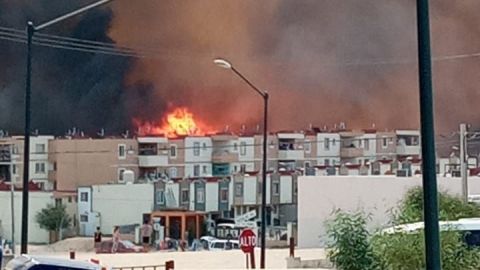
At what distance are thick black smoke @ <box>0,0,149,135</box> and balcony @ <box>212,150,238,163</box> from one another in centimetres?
691

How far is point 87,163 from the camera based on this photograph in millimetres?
51375

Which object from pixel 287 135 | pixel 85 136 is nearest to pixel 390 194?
pixel 287 135

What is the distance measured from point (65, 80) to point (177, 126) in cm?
817

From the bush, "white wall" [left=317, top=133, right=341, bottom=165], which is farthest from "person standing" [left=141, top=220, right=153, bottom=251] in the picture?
the bush

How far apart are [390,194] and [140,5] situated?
120 ft

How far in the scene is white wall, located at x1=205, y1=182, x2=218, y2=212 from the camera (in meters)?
47.4

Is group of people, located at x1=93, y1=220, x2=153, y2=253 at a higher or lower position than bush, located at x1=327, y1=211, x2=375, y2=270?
lower

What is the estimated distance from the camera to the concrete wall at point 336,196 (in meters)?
30.2

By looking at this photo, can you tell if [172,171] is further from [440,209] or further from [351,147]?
[440,209]

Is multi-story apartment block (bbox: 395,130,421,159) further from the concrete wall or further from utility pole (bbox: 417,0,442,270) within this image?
utility pole (bbox: 417,0,442,270)

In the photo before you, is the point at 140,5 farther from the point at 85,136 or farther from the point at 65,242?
the point at 65,242

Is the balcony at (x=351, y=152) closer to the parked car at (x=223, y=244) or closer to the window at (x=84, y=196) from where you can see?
the window at (x=84, y=196)

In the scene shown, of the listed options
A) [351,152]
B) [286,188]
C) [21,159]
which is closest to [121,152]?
[21,159]

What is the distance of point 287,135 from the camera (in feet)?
177
